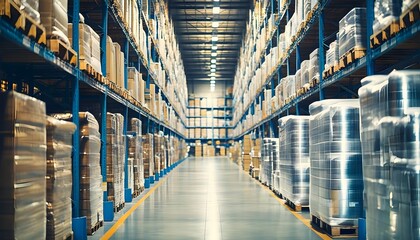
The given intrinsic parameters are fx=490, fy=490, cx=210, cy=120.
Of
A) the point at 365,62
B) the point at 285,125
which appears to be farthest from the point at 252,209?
the point at 365,62

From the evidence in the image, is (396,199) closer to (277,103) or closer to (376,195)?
(376,195)

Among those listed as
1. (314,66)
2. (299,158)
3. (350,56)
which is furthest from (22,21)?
(314,66)

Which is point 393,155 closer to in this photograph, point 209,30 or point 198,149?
point 209,30

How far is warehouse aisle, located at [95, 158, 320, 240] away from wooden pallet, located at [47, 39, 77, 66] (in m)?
2.21

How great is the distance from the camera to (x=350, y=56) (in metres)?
6.26

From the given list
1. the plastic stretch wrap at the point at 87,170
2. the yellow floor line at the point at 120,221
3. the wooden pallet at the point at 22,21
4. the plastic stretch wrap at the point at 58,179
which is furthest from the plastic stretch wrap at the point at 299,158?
the wooden pallet at the point at 22,21

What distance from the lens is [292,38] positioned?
10648mm

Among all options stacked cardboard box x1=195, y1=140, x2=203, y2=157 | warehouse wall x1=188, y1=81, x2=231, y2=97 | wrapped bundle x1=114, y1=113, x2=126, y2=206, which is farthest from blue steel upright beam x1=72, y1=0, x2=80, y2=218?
warehouse wall x1=188, y1=81, x2=231, y2=97

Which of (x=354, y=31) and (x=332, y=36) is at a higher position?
(x=332, y=36)

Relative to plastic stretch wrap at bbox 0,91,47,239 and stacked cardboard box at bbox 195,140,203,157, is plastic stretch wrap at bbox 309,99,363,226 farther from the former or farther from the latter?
stacked cardboard box at bbox 195,140,203,157

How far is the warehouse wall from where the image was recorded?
4706 cm

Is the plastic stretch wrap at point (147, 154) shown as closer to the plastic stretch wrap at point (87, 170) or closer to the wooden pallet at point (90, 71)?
the wooden pallet at point (90, 71)

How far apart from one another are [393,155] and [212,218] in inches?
162

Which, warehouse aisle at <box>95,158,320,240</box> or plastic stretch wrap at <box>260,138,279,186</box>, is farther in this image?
plastic stretch wrap at <box>260,138,279,186</box>
